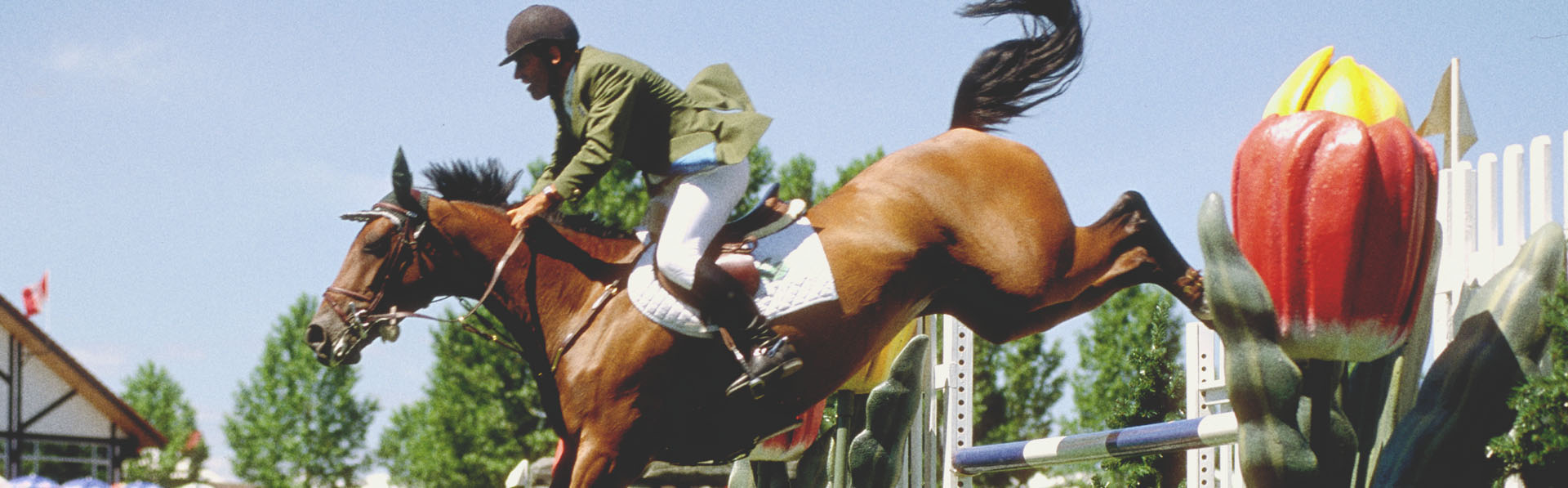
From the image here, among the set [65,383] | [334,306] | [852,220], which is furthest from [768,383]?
[65,383]

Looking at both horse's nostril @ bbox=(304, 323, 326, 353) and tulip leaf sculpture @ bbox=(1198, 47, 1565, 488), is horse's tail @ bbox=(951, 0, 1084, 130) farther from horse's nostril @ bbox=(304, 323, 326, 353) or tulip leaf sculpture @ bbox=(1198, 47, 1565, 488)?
horse's nostril @ bbox=(304, 323, 326, 353)

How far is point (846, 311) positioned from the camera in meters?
4.20

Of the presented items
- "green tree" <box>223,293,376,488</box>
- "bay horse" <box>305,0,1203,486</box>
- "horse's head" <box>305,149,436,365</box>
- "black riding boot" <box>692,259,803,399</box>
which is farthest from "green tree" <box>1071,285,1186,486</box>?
"green tree" <box>223,293,376,488</box>

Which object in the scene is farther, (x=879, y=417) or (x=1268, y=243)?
(x=879, y=417)

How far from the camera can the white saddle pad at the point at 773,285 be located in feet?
13.6

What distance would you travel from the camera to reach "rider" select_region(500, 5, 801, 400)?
4.07m

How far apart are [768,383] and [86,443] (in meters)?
21.9

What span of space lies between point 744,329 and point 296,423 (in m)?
33.0

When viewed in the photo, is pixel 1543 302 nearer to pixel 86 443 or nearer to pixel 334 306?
pixel 334 306

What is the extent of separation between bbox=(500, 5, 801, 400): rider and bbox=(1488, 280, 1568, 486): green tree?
1838 mm

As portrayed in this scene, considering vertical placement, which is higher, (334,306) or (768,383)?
(334,306)

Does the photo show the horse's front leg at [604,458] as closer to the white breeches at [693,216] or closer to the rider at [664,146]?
the rider at [664,146]

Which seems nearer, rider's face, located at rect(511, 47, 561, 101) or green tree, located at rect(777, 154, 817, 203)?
rider's face, located at rect(511, 47, 561, 101)

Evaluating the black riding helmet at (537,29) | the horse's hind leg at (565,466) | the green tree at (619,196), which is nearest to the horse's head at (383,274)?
the black riding helmet at (537,29)
